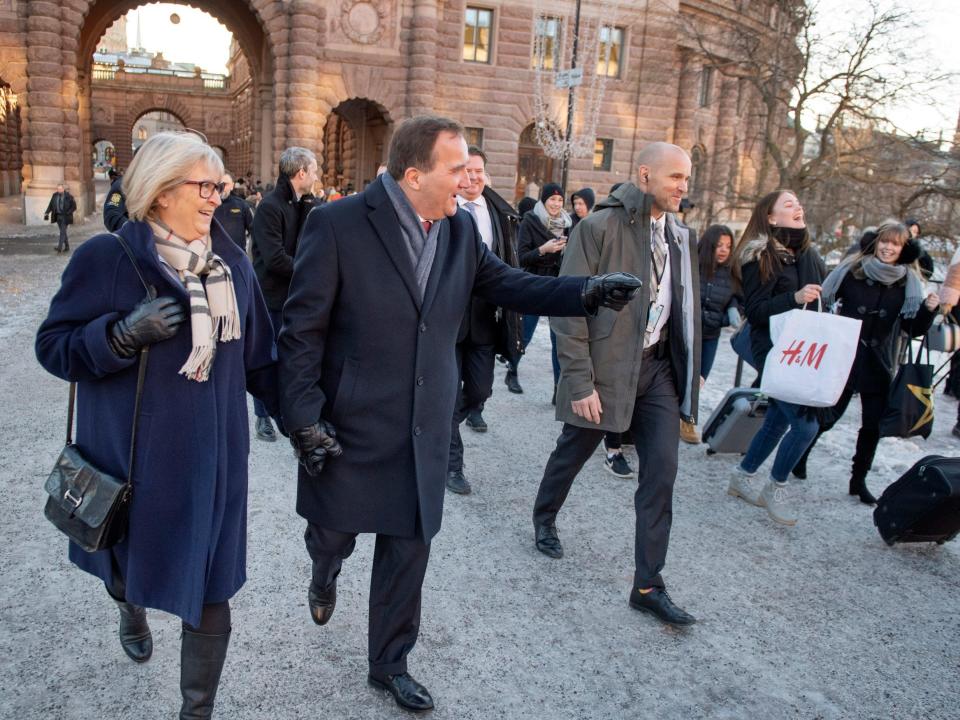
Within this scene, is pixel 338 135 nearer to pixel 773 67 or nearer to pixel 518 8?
pixel 518 8

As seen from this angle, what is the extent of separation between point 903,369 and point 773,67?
15821mm

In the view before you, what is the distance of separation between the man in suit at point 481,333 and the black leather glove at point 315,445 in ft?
7.07

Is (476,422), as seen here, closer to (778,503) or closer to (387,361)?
(778,503)

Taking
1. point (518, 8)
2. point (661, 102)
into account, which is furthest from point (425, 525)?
point (661, 102)

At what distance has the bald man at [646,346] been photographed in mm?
3648

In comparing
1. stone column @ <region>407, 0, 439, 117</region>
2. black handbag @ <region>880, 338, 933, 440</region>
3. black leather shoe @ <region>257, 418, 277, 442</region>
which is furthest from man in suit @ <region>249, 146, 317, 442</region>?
stone column @ <region>407, 0, 439, 117</region>

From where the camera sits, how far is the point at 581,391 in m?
3.73

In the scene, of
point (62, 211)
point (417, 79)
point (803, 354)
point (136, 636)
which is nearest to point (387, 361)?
point (136, 636)

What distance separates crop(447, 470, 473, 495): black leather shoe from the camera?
5.13m

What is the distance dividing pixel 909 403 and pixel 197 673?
460 cm

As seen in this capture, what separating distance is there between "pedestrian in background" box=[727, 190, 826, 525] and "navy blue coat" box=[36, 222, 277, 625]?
375cm

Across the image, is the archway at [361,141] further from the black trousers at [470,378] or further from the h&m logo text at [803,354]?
the h&m logo text at [803,354]

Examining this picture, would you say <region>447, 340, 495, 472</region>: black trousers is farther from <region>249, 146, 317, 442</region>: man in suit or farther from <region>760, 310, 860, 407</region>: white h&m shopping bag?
<region>760, 310, 860, 407</region>: white h&m shopping bag

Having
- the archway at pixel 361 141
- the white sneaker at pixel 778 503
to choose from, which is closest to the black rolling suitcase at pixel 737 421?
the white sneaker at pixel 778 503
